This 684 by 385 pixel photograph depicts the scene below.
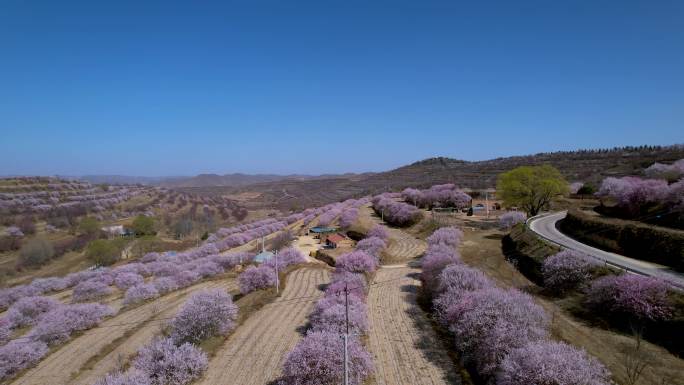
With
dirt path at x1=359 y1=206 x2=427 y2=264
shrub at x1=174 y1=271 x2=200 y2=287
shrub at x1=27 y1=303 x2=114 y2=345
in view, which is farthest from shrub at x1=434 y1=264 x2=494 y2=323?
shrub at x1=174 y1=271 x2=200 y2=287

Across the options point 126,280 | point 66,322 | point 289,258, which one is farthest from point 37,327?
point 289,258

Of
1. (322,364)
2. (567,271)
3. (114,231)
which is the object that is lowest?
(114,231)

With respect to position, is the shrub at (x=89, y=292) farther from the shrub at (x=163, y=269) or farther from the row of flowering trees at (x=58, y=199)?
the row of flowering trees at (x=58, y=199)

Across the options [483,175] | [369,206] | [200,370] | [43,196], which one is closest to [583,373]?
[200,370]

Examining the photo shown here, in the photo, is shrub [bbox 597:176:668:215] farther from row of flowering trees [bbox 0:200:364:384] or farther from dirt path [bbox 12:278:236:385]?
dirt path [bbox 12:278:236:385]

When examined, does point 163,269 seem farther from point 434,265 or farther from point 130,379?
point 434,265

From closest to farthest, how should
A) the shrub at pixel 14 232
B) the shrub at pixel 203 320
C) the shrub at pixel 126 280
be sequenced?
the shrub at pixel 203 320 < the shrub at pixel 126 280 < the shrub at pixel 14 232

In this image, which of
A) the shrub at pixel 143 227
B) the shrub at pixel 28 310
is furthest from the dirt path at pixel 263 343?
the shrub at pixel 143 227
